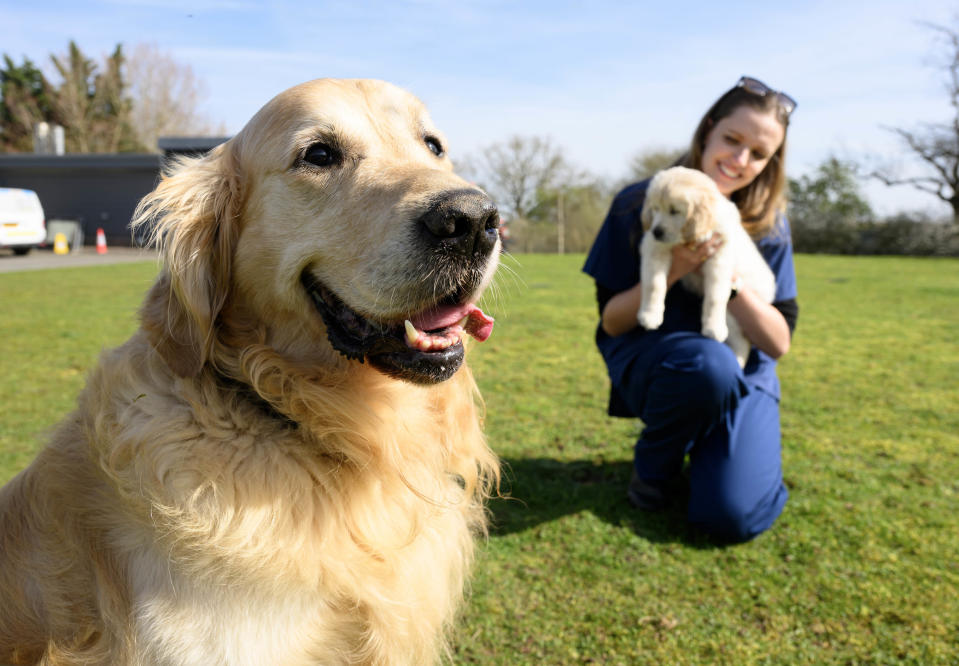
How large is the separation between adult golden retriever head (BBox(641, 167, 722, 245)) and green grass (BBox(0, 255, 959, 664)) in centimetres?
81

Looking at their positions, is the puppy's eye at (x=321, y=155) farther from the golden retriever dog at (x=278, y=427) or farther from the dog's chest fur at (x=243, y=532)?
the dog's chest fur at (x=243, y=532)

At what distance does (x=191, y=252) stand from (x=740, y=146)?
296cm

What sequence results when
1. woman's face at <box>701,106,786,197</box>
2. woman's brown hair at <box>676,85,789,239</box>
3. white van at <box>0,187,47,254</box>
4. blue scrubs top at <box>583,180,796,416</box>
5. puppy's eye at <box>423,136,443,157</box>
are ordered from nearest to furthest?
puppy's eye at <box>423,136,443,157</box>
woman's face at <box>701,106,786,197</box>
blue scrubs top at <box>583,180,796,416</box>
woman's brown hair at <box>676,85,789,239</box>
white van at <box>0,187,47,254</box>

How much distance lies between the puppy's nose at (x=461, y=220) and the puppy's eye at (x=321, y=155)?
50cm

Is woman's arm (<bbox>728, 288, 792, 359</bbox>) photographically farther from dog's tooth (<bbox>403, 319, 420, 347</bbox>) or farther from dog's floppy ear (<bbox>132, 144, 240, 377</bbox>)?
dog's floppy ear (<bbox>132, 144, 240, 377</bbox>)

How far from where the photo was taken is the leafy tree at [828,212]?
31.4m

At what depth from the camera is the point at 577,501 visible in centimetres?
377

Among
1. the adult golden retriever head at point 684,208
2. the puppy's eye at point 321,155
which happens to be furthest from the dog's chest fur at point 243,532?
the adult golden retriever head at point 684,208

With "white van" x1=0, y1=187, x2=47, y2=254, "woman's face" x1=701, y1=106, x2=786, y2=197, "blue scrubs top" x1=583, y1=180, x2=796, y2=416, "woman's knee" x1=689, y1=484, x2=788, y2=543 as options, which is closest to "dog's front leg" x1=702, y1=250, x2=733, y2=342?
"blue scrubs top" x1=583, y1=180, x2=796, y2=416

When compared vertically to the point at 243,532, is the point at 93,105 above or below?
above

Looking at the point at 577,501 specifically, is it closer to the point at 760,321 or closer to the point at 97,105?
the point at 760,321

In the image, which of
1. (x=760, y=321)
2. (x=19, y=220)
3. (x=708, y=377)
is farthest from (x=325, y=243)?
(x=19, y=220)

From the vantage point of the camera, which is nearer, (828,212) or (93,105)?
(828,212)

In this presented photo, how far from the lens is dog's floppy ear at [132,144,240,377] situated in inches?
79.0
